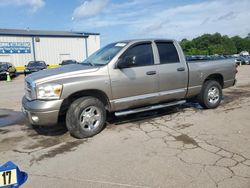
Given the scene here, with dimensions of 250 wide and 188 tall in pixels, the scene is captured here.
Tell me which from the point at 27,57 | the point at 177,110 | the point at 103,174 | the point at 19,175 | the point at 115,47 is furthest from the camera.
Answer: the point at 27,57

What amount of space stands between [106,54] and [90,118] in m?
1.61

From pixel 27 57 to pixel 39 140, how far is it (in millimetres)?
33752

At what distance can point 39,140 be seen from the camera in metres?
5.56

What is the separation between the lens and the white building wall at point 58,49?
38312 millimetres

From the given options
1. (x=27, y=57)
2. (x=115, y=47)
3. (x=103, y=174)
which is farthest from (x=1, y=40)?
(x=103, y=174)

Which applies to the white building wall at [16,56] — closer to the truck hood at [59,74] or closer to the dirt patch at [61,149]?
the truck hood at [59,74]

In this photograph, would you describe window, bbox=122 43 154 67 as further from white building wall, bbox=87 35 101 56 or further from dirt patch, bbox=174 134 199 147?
white building wall, bbox=87 35 101 56

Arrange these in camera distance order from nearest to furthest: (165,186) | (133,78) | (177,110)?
(165,186) < (133,78) < (177,110)

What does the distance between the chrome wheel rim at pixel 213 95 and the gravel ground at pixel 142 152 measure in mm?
655

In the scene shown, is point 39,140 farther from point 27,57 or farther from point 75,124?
point 27,57

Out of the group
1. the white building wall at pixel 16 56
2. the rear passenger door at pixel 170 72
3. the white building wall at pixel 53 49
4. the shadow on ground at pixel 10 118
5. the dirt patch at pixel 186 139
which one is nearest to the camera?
the dirt patch at pixel 186 139

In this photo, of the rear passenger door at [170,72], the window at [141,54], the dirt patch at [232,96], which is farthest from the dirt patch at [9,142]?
the dirt patch at [232,96]

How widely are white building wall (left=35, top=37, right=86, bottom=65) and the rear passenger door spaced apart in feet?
111

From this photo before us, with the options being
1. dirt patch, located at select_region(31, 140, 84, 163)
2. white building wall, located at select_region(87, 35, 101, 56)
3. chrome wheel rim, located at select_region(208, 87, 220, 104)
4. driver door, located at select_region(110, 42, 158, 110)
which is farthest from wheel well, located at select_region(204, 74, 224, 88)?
white building wall, located at select_region(87, 35, 101, 56)
